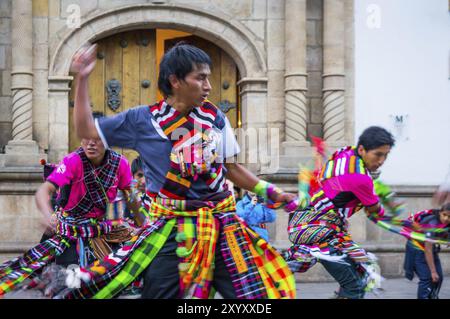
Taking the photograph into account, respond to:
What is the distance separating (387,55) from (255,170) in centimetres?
250

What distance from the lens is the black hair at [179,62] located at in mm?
4238

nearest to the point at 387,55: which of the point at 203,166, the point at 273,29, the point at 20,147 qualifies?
the point at 273,29

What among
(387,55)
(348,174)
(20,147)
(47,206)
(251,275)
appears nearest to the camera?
(251,275)

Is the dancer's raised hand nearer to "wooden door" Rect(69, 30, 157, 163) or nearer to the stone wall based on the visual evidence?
the stone wall

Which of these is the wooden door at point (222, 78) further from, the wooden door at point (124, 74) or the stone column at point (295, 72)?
the stone column at point (295, 72)

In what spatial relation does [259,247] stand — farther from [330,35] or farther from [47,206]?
[330,35]

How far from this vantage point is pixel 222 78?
40.4 ft

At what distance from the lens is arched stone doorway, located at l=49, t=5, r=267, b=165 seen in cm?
1154

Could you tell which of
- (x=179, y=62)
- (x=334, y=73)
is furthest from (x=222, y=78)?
(x=179, y=62)

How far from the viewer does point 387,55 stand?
39.6ft

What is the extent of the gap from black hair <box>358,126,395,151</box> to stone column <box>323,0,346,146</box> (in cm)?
554

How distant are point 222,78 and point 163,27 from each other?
117cm

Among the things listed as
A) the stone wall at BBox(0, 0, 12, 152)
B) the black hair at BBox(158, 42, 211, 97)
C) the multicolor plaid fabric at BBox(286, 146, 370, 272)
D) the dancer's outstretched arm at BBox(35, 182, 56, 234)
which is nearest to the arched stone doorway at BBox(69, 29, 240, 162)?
the stone wall at BBox(0, 0, 12, 152)

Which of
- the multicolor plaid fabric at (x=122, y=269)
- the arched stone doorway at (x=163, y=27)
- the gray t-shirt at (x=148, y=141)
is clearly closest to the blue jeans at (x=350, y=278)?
the gray t-shirt at (x=148, y=141)
